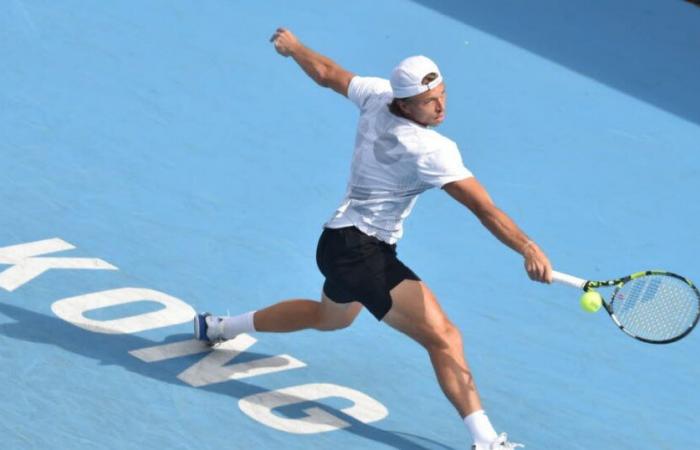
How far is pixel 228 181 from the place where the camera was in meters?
9.63

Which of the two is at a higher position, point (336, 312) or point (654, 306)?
point (654, 306)

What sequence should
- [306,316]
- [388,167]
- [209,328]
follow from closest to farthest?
[388,167] → [306,316] → [209,328]

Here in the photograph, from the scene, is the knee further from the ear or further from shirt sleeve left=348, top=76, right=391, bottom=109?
shirt sleeve left=348, top=76, right=391, bottom=109

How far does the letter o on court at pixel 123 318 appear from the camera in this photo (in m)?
7.60

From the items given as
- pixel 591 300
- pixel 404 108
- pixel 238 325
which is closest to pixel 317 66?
pixel 404 108

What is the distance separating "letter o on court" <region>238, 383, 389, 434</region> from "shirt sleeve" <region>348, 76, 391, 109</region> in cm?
161

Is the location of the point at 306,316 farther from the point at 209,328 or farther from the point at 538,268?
the point at 538,268

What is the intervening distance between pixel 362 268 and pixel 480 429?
992 mm

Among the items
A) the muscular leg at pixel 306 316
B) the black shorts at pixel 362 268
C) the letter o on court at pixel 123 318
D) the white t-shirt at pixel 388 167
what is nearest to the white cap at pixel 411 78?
the white t-shirt at pixel 388 167

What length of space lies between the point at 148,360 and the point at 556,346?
2.61 m

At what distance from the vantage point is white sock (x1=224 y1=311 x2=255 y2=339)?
7.37 m

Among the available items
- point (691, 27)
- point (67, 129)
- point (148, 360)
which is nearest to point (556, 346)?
point (148, 360)

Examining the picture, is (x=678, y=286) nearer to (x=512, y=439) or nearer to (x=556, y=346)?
(x=512, y=439)

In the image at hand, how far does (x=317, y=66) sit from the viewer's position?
7211mm
